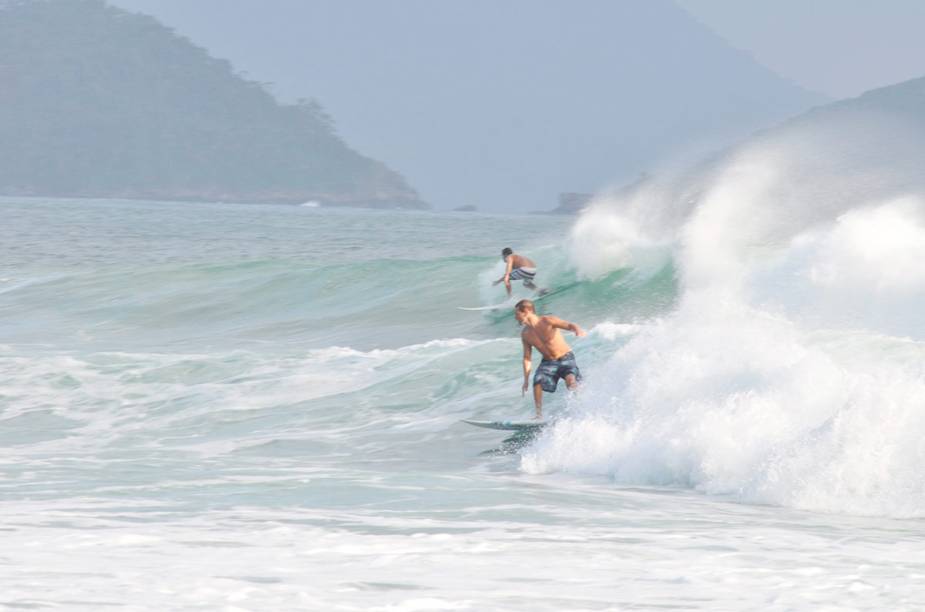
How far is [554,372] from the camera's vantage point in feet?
48.2

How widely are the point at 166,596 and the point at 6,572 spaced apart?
1.07 meters

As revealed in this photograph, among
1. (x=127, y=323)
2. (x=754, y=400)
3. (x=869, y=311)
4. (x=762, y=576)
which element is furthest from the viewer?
(x=127, y=323)

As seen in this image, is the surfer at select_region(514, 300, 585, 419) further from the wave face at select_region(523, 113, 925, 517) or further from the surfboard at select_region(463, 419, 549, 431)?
the surfboard at select_region(463, 419, 549, 431)

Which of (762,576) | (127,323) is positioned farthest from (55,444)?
(127,323)

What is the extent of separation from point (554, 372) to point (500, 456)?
1267mm

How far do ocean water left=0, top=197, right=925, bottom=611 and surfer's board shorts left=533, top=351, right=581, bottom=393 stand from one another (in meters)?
0.28

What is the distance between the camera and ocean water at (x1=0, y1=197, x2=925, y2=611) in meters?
8.33

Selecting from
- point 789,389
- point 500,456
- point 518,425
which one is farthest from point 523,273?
point 789,389

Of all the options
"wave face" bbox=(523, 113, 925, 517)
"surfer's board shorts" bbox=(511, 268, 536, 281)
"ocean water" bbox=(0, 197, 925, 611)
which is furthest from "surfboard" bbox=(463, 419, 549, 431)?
"surfer's board shorts" bbox=(511, 268, 536, 281)

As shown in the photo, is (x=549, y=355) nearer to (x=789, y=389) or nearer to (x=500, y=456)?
(x=500, y=456)

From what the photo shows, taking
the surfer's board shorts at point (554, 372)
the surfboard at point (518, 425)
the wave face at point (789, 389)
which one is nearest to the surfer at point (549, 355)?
the surfer's board shorts at point (554, 372)

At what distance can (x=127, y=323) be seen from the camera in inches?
1185

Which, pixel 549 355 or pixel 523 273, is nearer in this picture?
pixel 549 355

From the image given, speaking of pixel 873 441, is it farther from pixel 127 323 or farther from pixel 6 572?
pixel 127 323
